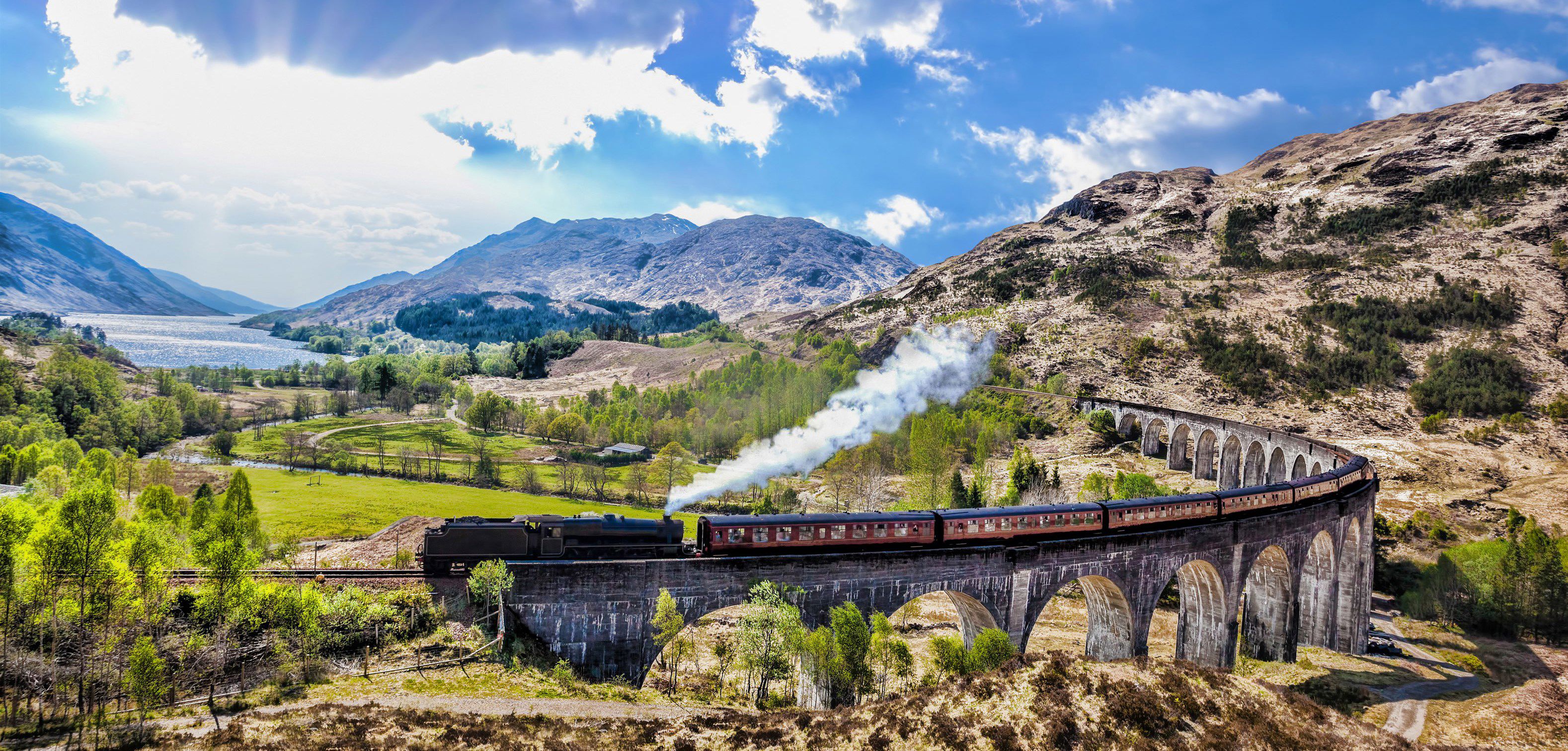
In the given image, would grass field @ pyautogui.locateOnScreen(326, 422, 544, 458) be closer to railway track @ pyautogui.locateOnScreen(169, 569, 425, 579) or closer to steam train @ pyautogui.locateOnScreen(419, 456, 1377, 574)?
railway track @ pyautogui.locateOnScreen(169, 569, 425, 579)

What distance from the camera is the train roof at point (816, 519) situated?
28656 mm

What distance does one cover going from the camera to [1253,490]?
38688 mm

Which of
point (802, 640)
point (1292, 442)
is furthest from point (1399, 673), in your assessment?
point (802, 640)

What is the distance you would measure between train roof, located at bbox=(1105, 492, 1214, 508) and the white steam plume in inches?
868

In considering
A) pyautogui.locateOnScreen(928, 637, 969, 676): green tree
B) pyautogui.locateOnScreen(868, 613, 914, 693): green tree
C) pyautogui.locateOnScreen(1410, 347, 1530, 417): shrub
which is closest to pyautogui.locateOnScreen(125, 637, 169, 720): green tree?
pyautogui.locateOnScreen(868, 613, 914, 693): green tree

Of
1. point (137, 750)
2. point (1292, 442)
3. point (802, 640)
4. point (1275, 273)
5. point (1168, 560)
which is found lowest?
point (137, 750)

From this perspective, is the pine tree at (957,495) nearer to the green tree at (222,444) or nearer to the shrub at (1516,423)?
the shrub at (1516,423)

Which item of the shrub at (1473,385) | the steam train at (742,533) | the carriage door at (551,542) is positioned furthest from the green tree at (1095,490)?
Result: the shrub at (1473,385)

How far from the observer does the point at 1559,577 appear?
1977 inches

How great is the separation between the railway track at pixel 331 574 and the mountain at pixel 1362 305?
93048 millimetres

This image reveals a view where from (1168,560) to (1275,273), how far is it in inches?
6086

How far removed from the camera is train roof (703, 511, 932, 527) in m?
28.7

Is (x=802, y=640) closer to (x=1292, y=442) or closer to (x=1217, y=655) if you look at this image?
(x=1217, y=655)

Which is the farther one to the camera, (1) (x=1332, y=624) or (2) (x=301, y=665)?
(1) (x=1332, y=624)
